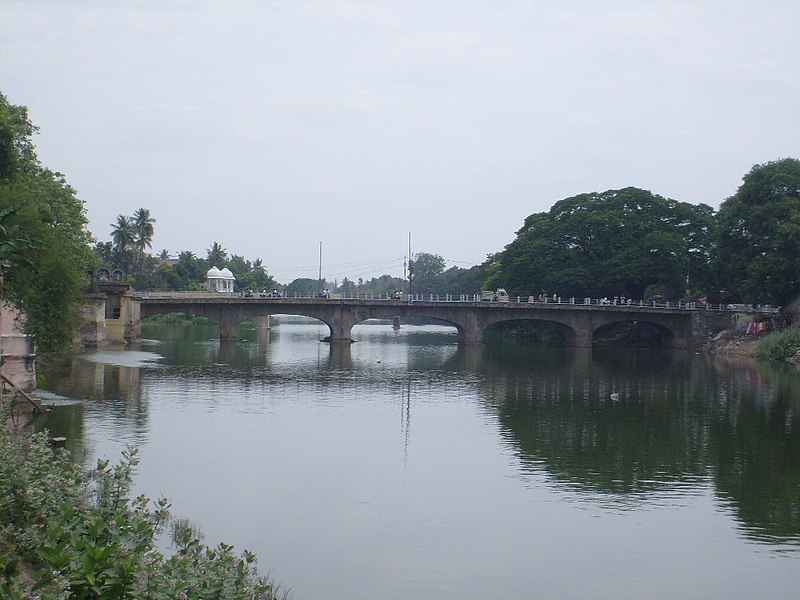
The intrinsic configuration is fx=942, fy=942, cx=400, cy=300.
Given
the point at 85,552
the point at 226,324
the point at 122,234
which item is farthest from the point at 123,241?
the point at 85,552

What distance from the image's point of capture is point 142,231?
144625 millimetres

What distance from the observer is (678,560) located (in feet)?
71.5

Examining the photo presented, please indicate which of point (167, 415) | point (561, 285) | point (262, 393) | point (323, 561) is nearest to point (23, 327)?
point (167, 415)

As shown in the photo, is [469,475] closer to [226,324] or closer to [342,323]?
[226,324]

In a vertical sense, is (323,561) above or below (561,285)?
below

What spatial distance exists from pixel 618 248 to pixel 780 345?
84.8 ft

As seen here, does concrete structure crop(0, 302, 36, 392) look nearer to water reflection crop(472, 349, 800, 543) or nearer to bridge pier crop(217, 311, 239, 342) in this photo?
water reflection crop(472, 349, 800, 543)

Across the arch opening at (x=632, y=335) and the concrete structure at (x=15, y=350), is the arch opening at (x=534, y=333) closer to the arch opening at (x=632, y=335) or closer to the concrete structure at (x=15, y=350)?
the arch opening at (x=632, y=335)

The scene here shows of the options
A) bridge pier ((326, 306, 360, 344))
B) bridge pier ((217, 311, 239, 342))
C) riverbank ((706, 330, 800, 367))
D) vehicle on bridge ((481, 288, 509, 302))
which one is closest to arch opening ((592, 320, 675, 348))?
riverbank ((706, 330, 800, 367))

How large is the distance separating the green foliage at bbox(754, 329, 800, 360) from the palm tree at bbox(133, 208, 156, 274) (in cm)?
9408

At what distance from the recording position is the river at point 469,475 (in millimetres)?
20891

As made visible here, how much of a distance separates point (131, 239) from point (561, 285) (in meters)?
69.0

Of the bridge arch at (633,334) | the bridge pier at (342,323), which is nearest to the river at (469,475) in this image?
the bridge pier at (342,323)

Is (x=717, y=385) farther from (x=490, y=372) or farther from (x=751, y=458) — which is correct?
(x=751, y=458)
